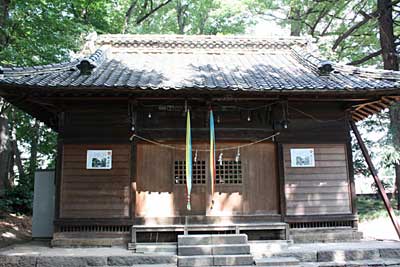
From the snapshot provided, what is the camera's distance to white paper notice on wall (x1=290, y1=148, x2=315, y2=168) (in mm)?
8781

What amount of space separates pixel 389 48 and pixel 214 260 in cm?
1136

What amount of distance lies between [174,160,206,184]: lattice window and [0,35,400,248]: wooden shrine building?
0.08 ft

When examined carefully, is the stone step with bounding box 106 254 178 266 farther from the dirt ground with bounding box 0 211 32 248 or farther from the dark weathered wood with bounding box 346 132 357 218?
the dirt ground with bounding box 0 211 32 248

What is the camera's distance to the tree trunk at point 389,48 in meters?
13.5

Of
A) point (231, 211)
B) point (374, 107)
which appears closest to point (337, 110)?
point (374, 107)

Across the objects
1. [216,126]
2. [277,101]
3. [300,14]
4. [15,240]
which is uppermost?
[300,14]

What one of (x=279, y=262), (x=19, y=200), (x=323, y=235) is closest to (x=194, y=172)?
(x=279, y=262)

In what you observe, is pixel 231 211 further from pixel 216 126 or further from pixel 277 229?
pixel 216 126

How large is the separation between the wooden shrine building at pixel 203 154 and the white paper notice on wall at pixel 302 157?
0.08ft

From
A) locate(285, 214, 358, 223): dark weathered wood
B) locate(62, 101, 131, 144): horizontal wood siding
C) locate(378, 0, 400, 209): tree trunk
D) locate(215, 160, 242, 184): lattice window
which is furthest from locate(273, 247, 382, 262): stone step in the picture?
locate(378, 0, 400, 209): tree trunk

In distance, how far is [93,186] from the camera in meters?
8.44

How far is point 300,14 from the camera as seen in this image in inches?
787

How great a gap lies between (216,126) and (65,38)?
7570 millimetres

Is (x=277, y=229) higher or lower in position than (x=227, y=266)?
higher
